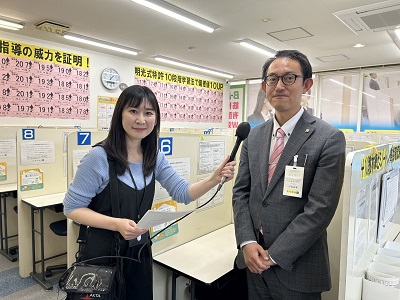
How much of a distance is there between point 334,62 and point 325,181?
565cm

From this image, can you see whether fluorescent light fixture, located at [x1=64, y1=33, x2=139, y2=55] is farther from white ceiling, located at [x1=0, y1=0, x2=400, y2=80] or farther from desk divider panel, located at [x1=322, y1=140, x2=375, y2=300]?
desk divider panel, located at [x1=322, y1=140, x2=375, y2=300]

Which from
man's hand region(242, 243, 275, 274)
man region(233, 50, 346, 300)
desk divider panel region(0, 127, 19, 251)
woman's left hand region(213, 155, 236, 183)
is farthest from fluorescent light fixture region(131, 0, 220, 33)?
man's hand region(242, 243, 275, 274)

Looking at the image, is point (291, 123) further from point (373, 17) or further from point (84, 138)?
point (373, 17)

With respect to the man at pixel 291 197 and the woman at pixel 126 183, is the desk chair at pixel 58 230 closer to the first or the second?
the woman at pixel 126 183

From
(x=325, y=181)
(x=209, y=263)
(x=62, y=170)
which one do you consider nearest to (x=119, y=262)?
(x=209, y=263)

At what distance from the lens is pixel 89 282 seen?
3.85ft

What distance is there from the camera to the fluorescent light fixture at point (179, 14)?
3303 millimetres

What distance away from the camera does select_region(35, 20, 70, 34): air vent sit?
3.91 m

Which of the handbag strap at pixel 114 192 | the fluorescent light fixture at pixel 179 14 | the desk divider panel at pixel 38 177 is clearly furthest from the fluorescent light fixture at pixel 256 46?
the handbag strap at pixel 114 192

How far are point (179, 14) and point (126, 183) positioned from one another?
2972 millimetres

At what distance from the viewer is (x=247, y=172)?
1.46 m

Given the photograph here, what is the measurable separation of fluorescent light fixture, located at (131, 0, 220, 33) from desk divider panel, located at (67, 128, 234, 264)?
1926 mm

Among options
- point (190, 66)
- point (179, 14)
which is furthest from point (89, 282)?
point (190, 66)

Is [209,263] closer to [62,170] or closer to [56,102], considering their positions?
[62,170]
